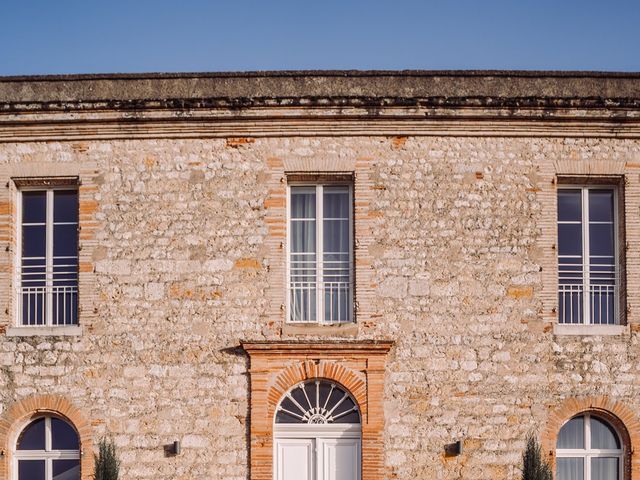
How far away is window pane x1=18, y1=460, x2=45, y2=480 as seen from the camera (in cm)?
1445

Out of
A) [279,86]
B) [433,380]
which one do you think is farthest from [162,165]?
[433,380]

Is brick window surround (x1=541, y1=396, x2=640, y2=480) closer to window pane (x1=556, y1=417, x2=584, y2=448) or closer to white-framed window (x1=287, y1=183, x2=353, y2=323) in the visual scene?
window pane (x1=556, y1=417, x2=584, y2=448)

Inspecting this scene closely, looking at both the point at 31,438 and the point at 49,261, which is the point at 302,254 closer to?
the point at 49,261

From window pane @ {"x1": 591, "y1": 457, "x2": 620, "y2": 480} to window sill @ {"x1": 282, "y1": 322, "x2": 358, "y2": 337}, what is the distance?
3.69 meters

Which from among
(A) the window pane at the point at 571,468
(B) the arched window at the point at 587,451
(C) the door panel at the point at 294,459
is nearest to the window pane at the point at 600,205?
(B) the arched window at the point at 587,451

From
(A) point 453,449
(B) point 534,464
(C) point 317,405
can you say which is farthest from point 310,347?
(B) point 534,464

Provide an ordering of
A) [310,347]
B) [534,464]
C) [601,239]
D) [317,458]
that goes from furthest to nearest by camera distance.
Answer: [601,239]
[317,458]
[310,347]
[534,464]

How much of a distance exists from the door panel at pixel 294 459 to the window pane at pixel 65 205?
432cm

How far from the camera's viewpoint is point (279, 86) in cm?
1475

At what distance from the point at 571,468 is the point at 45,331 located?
7385 millimetres

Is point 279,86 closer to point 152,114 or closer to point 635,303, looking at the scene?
point 152,114

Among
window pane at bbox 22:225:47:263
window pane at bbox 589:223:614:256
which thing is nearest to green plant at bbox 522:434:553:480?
window pane at bbox 589:223:614:256

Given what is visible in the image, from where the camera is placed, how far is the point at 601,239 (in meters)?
14.7

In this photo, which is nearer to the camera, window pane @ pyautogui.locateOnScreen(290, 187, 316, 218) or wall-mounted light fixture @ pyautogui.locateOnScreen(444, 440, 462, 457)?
wall-mounted light fixture @ pyautogui.locateOnScreen(444, 440, 462, 457)
